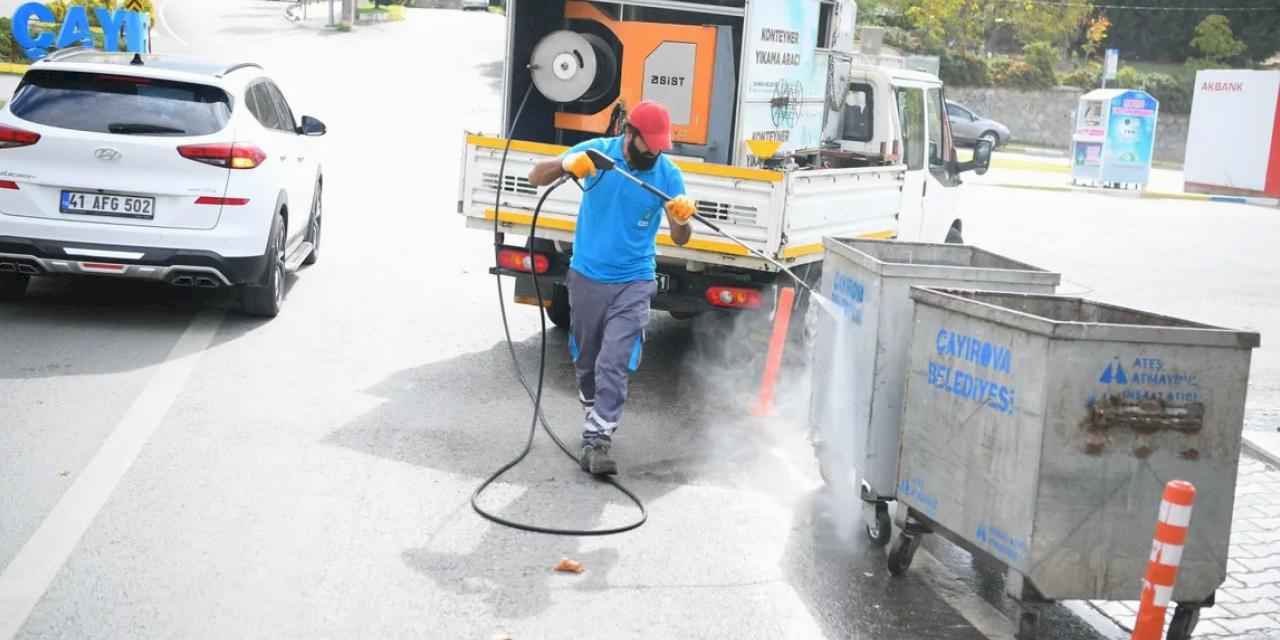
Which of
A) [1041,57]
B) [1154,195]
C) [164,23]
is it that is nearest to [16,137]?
[1154,195]

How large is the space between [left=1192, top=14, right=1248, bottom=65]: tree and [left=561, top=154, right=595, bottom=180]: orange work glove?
6452 centimetres

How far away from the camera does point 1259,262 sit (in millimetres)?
20984

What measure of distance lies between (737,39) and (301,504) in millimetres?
5752

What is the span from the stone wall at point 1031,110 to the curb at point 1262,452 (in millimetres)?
51530

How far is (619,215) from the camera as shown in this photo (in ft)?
24.4

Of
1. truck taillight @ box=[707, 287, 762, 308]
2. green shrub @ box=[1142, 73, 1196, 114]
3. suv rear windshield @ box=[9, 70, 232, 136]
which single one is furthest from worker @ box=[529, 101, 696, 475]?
green shrub @ box=[1142, 73, 1196, 114]

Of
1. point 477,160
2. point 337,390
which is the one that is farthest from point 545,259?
point 337,390

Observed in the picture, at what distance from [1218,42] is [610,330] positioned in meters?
64.6

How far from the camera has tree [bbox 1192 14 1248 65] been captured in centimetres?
6538

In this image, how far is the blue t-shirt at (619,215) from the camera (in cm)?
741

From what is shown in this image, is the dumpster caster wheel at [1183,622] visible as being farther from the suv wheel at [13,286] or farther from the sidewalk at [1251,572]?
the suv wheel at [13,286]

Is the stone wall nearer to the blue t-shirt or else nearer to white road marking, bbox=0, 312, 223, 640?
white road marking, bbox=0, 312, 223, 640

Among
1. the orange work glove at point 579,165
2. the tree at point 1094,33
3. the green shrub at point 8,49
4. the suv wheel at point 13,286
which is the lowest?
the suv wheel at point 13,286

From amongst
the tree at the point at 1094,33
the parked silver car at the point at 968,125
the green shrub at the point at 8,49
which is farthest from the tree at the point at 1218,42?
the green shrub at the point at 8,49
